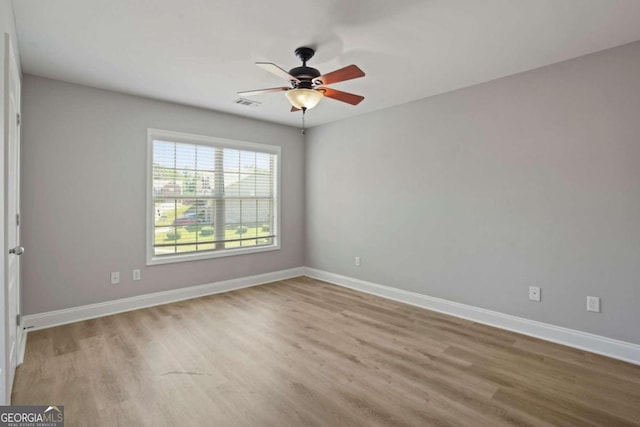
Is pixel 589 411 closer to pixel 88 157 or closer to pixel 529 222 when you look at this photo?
pixel 529 222

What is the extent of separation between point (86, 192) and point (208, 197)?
1412mm

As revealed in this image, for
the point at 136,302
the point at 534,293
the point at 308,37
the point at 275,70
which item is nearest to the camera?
the point at 275,70

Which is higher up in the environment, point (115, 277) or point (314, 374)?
point (115, 277)

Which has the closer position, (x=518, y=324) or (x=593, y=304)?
(x=593, y=304)

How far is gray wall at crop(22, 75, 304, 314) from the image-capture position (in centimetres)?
319

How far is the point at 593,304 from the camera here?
9.05 feet

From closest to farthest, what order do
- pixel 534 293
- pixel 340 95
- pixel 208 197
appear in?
pixel 340 95
pixel 534 293
pixel 208 197

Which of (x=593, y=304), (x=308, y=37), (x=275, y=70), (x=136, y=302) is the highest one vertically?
(x=308, y=37)

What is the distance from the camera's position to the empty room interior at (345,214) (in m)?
2.10

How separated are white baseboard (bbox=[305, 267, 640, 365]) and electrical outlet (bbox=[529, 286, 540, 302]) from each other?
0.22 m

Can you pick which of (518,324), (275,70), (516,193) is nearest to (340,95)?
(275,70)

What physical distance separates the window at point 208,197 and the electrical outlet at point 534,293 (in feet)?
11.5

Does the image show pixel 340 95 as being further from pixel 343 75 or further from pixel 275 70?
pixel 275 70

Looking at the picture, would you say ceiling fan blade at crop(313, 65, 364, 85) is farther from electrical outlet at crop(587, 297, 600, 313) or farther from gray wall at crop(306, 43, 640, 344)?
electrical outlet at crop(587, 297, 600, 313)
